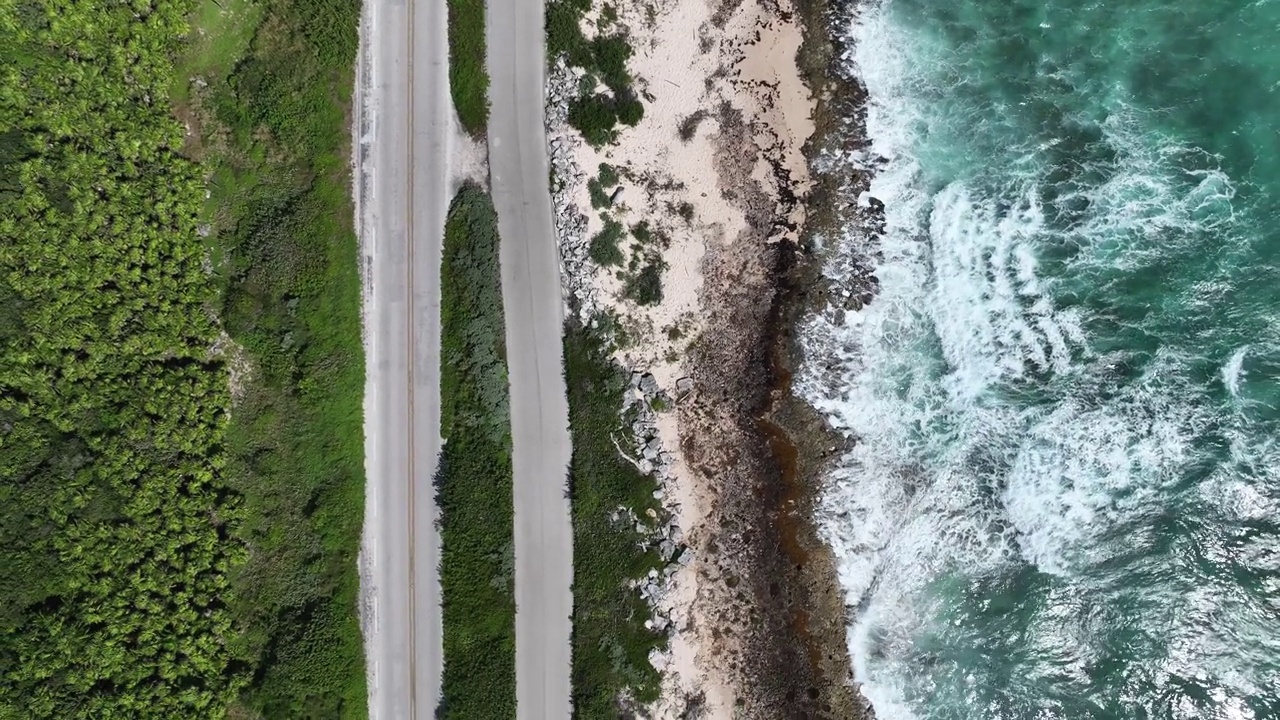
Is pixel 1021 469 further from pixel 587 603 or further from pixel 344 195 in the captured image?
pixel 344 195

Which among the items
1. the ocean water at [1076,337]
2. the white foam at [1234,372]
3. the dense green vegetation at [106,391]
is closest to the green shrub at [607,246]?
the ocean water at [1076,337]

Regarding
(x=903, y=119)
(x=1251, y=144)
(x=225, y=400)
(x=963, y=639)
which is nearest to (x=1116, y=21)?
(x=1251, y=144)

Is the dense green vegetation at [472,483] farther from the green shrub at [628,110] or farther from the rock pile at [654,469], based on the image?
the green shrub at [628,110]

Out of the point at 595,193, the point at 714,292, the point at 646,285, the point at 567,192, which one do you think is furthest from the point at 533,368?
the point at 714,292

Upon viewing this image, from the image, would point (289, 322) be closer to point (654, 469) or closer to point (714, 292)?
point (654, 469)

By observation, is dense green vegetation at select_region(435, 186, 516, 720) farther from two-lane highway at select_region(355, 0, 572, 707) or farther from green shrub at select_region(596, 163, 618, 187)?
green shrub at select_region(596, 163, 618, 187)

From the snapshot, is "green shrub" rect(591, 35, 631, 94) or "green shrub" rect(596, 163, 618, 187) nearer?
"green shrub" rect(591, 35, 631, 94)

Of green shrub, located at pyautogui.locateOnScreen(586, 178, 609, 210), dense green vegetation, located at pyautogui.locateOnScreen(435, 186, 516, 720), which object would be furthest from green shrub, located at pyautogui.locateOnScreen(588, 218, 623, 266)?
dense green vegetation, located at pyautogui.locateOnScreen(435, 186, 516, 720)
